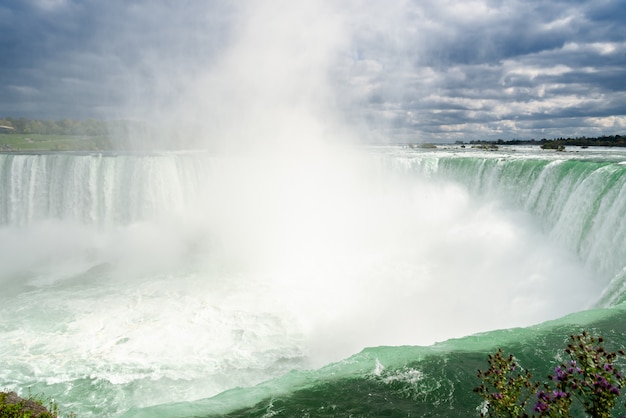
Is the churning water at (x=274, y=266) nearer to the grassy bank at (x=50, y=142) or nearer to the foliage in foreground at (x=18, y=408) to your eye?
the foliage in foreground at (x=18, y=408)

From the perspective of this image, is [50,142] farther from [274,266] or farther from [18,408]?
[18,408]

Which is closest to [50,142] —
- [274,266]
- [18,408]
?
[274,266]

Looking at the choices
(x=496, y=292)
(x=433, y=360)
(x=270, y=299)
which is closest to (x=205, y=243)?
(x=270, y=299)

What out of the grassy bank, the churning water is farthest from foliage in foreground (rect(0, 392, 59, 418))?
the grassy bank

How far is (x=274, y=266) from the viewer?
647 inches

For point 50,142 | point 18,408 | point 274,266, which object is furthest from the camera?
point 50,142

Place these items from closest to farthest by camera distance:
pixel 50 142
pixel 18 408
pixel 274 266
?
pixel 18 408 < pixel 274 266 < pixel 50 142

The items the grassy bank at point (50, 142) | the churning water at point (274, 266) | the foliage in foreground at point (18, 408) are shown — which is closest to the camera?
the foliage in foreground at point (18, 408)

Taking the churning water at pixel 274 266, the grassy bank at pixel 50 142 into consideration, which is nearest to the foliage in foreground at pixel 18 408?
the churning water at pixel 274 266

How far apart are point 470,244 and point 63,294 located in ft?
45.9

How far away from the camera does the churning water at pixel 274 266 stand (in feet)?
27.4

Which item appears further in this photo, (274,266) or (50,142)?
(50,142)

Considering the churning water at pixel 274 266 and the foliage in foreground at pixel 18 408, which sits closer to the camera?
the foliage in foreground at pixel 18 408

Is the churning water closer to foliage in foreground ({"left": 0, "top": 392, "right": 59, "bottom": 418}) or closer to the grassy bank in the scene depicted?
foliage in foreground ({"left": 0, "top": 392, "right": 59, "bottom": 418})
